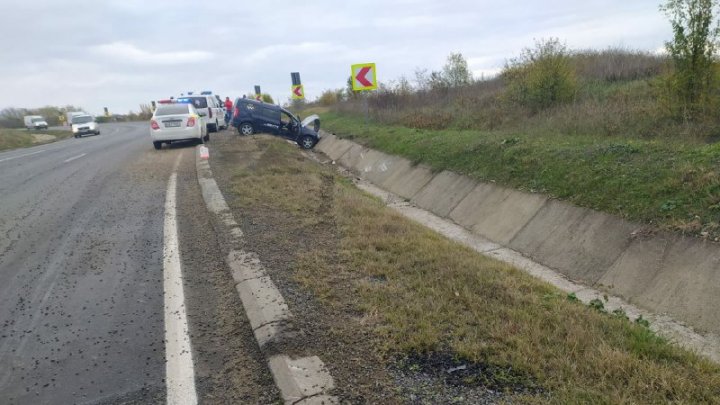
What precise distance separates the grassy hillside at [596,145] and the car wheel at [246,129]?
173 inches

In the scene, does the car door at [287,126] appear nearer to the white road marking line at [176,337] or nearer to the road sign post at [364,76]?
the road sign post at [364,76]

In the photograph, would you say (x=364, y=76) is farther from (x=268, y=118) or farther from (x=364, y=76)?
(x=268, y=118)

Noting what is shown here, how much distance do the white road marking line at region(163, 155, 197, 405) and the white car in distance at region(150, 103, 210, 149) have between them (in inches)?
454

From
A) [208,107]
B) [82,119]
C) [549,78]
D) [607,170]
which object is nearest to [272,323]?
[607,170]

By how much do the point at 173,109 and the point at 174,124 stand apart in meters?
0.73

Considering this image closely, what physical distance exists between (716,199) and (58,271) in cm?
734

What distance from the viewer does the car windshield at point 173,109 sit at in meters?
17.0

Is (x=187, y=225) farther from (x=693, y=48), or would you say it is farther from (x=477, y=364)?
(x=693, y=48)

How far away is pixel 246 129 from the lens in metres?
20.4

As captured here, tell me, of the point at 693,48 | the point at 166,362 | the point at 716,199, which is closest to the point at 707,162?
the point at 716,199

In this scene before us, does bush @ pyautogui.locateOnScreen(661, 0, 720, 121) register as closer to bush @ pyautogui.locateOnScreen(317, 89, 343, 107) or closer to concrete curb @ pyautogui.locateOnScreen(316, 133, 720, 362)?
concrete curb @ pyautogui.locateOnScreen(316, 133, 720, 362)

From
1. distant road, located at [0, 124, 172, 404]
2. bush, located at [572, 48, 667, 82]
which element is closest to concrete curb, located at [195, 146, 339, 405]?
distant road, located at [0, 124, 172, 404]

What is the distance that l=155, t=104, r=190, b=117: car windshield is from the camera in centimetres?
1695

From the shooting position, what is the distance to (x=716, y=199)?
5531mm
